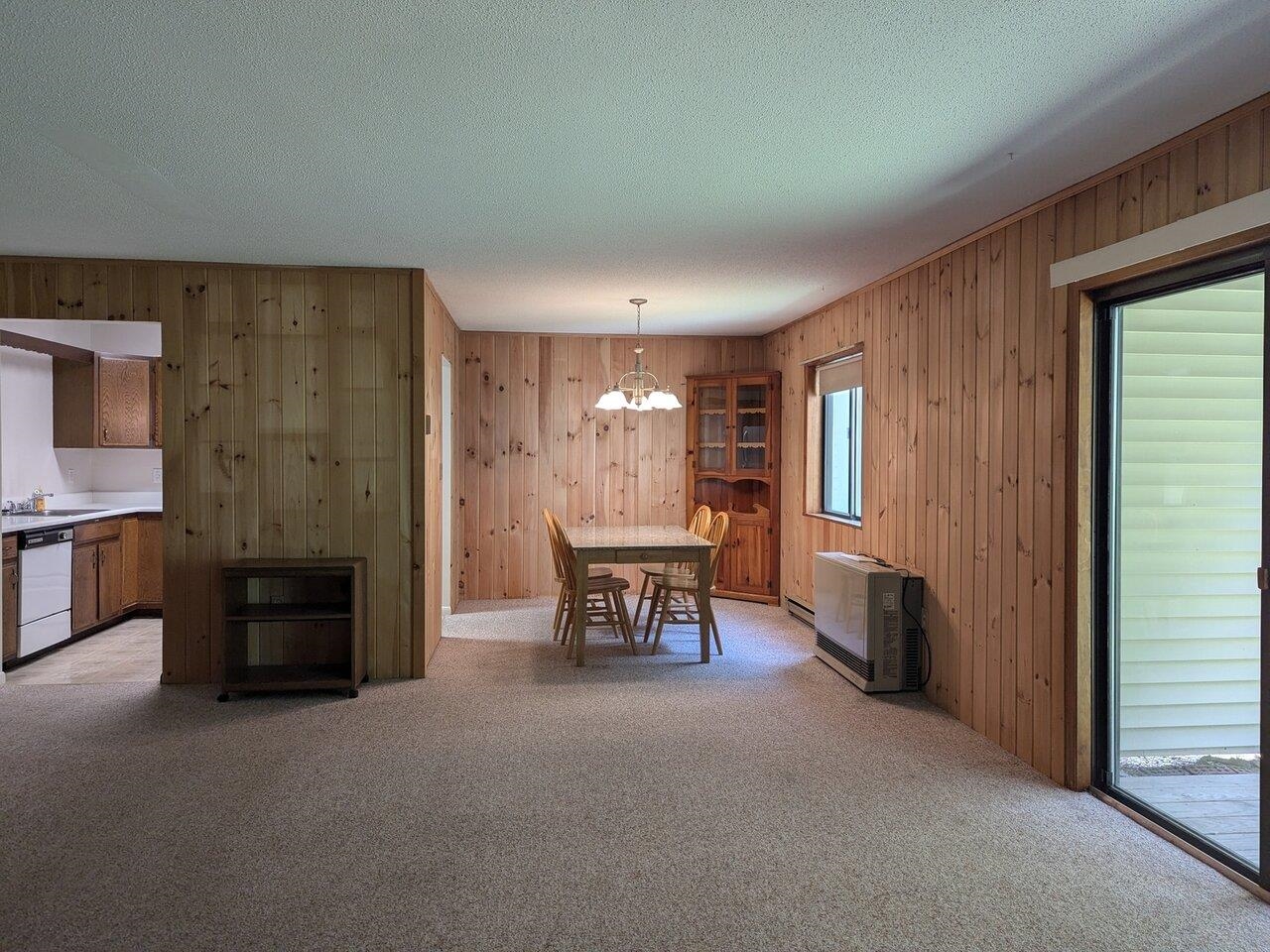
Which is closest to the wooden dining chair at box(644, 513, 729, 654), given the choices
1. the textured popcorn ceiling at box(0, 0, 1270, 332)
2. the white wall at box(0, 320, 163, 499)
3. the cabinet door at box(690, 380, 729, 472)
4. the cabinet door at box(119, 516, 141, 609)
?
the cabinet door at box(690, 380, 729, 472)

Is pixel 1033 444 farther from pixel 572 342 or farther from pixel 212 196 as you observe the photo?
pixel 572 342

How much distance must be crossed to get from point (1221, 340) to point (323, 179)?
129 inches

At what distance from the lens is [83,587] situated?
18.5 ft

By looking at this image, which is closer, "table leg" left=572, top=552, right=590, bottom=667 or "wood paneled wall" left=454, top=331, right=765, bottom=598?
"table leg" left=572, top=552, right=590, bottom=667

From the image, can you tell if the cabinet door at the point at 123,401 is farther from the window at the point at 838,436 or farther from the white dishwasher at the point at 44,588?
the window at the point at 838,436

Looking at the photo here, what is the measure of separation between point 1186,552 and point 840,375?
3.16m

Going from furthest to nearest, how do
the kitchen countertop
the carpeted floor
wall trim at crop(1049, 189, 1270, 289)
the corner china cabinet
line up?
the corner china cabinet → the kitchen countertop → wall trim at crop(1049, 189, 1270, 289) → the carpeted floor

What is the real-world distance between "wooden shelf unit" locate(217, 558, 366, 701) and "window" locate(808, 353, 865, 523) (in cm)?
330

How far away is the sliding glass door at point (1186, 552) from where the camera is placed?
268 cm

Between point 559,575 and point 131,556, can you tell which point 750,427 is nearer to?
point 559,575

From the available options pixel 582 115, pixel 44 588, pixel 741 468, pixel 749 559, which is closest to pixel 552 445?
pixel 741 468

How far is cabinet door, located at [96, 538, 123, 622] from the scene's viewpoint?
5.86m

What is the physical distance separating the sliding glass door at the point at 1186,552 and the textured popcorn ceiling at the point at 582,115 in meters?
0.65

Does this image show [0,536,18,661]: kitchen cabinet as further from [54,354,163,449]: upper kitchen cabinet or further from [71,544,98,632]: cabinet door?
[54,354,163,449]: upper kitchen cabinet
